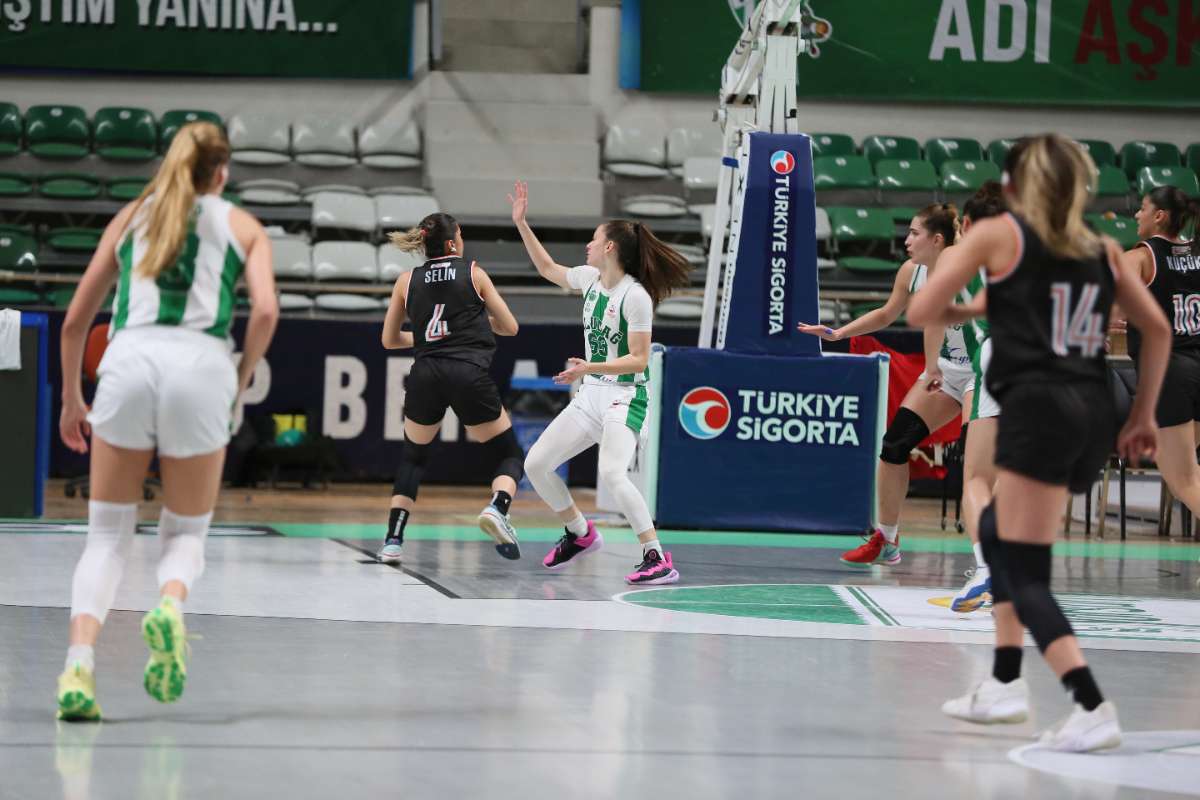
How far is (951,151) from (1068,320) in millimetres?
13680

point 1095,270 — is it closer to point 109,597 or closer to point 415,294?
point 109,597

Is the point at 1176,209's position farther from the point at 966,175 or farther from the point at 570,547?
the point at 966,175

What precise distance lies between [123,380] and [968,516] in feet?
11.4

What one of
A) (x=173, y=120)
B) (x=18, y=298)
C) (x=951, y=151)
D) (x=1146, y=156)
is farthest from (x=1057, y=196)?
(x=1146, y=156)

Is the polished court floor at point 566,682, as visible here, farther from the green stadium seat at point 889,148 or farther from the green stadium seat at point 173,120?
the green stadium seat at point 889,148

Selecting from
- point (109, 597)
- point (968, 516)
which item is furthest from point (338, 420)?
point (109, 597)

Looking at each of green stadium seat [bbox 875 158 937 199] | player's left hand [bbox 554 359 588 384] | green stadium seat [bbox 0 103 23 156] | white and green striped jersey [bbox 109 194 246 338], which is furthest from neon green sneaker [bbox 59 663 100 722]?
green stadium seat [bbox 875 158 937 199]

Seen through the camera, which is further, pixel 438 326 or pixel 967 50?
pixel 967 50

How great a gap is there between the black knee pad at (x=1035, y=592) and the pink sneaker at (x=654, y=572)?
3247 millimetres

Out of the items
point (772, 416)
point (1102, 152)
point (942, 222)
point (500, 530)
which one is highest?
point (1102, 152)

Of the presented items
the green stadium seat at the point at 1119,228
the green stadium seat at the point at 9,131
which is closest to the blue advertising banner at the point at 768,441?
the green stadium seat at the point at 1119,228

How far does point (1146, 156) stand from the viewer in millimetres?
17219

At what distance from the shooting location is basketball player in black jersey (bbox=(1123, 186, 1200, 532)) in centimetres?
698

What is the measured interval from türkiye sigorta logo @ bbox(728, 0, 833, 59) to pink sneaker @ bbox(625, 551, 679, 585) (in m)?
10.8
